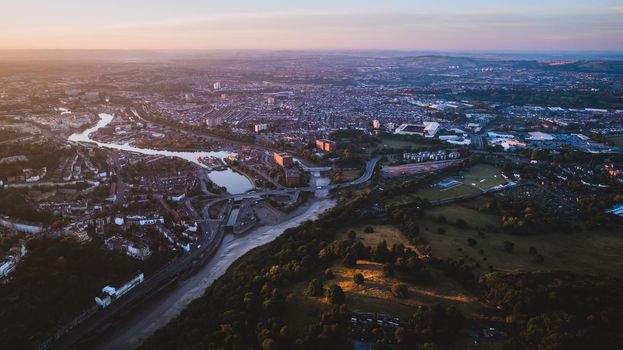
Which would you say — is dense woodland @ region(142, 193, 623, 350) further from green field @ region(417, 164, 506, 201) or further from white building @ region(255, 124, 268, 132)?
white building @ region(255, 124, 268, 132)

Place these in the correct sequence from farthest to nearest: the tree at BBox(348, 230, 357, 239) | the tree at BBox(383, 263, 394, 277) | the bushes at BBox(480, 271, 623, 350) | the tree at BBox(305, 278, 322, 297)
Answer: the tree at BBox(348, 230, 357, 239) → the tree at BBox(383, 263, 394, 277) → the tree at BBox(305, 278, 322, 297) → the bushes at BBox(480, 271, 623, 350)

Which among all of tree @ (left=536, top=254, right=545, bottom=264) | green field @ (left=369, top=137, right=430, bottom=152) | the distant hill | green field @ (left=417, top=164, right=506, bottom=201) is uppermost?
the distant hill

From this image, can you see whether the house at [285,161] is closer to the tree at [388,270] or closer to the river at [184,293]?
the river at [184,293]

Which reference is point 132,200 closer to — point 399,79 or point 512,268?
point 512,268

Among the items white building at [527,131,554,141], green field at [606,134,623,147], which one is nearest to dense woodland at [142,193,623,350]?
white building at [527,131,554,141]

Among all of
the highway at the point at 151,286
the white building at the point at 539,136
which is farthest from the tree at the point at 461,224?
the white building at the point at 539,136

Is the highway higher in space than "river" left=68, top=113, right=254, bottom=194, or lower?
lower

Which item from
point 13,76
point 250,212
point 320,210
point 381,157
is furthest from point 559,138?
point 13,76

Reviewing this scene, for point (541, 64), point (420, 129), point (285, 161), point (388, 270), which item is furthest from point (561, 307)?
point (541, 64)
